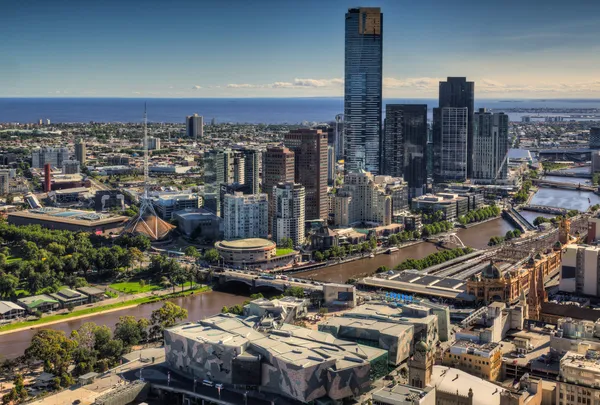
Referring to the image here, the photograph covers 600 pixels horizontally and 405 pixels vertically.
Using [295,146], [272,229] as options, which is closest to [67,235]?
[272,229]

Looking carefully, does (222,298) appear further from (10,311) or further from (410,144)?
(410,144)

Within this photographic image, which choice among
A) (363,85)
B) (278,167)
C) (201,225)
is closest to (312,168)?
(278,167)

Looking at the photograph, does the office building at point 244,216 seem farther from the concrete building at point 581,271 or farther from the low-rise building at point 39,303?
the concrete building at point 581,271

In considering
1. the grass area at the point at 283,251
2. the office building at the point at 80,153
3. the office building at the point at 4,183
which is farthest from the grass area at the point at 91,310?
the office building at the point at 80,153

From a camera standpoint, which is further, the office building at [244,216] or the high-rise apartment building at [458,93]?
the high-rise apartment building at [458,93]

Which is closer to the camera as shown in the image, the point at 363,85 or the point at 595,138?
the point at 363,85

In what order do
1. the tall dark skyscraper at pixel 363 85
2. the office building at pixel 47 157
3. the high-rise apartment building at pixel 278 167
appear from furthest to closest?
the office building at pixel 47 157 → the tall dark skyscraper at pixel 363 85 → the high-rise apartment building at pixel 278 167

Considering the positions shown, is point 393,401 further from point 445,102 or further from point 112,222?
point 445,102

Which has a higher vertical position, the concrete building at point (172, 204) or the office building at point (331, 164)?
the office building at point (331, 164)
